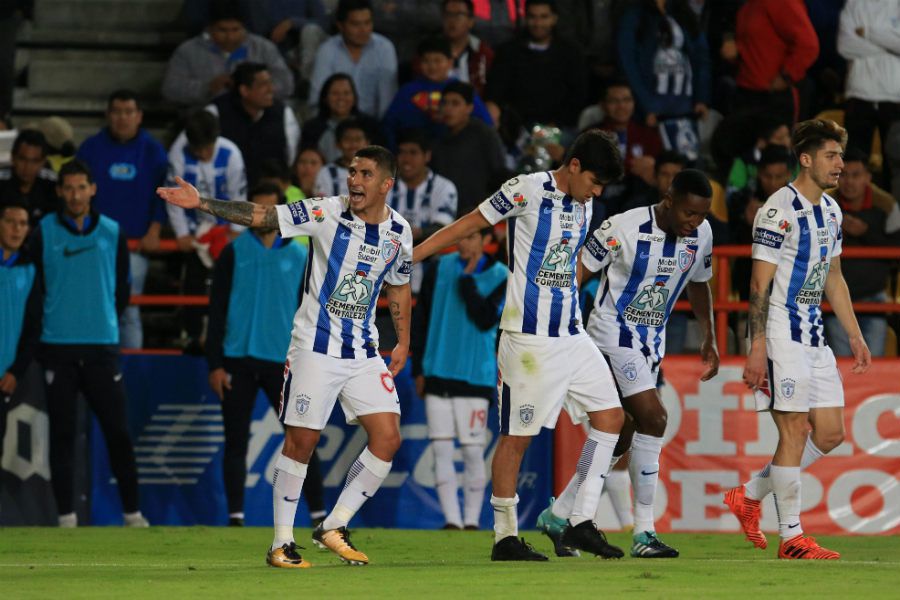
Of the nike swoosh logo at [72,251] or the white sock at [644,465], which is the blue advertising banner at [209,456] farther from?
the white sock at [644,465]

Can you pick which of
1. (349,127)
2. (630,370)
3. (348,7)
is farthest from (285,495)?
(348,7)

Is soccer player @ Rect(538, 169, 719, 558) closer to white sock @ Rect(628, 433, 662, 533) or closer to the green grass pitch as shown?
white sock @ Rect(628, 433, 662, 533)

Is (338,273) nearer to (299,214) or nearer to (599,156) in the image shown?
(299,214)

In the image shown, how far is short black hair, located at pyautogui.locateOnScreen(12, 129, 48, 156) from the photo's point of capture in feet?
43.1

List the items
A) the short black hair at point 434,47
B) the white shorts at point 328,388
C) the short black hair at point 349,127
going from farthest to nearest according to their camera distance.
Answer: the short black hair at point 434,47 < the short black hair at point 349,127 < the white shorts at point 328,388

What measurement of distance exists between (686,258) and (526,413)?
140cm

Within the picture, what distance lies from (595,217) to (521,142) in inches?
78.8

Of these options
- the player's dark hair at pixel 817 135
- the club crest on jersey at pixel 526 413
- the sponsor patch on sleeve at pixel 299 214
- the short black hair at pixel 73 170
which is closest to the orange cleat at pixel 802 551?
the club crest on jersey at pixel 526 413

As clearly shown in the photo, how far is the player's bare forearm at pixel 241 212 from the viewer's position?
827cm

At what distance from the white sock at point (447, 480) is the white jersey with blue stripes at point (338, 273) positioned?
3.79 metres

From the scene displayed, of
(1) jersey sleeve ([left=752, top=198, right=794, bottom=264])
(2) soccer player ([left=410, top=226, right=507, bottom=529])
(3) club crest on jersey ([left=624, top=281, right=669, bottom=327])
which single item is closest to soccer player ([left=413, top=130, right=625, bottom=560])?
(3) club crest on jersey ([left=624, top=281, right=669, bottom=327])

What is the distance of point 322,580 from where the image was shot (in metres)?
7.64

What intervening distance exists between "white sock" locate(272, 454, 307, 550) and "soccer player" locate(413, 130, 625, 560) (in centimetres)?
105

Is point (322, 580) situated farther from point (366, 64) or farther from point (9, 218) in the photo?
point (366, 64)
